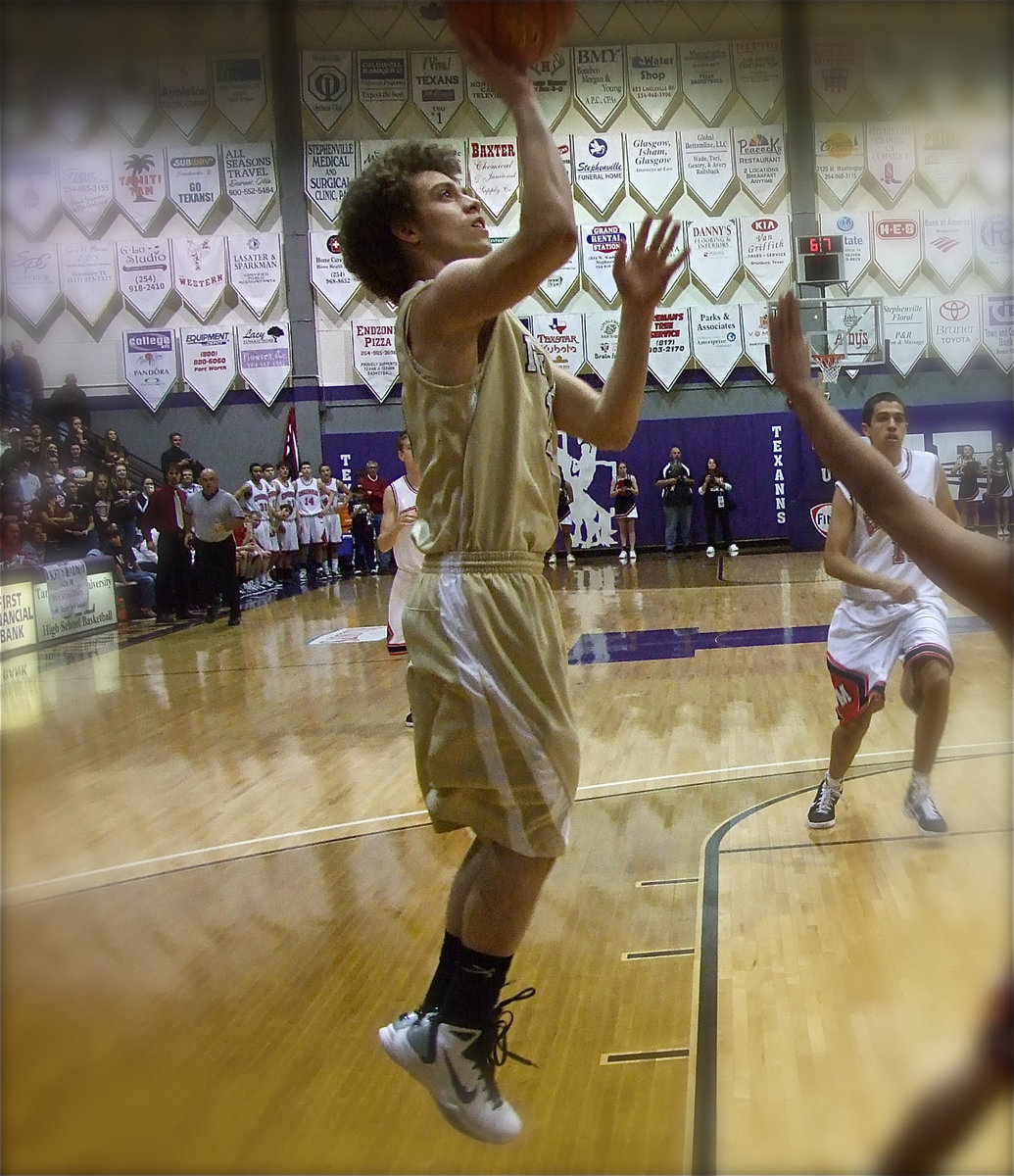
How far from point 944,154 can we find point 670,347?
605 inches

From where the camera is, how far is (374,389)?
646 inches

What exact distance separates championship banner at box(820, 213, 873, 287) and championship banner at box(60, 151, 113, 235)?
9.70 metres

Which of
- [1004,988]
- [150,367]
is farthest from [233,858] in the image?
[150,367]

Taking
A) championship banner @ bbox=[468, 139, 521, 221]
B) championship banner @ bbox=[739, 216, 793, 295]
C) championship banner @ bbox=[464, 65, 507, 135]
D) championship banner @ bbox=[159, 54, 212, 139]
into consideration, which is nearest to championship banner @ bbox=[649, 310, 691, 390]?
championship banner @ bbox=[739, 216, 793, 295]

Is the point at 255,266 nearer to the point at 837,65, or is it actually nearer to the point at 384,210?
the point at 384,210

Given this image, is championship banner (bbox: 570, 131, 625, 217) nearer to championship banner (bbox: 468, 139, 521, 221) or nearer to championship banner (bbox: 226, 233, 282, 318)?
championship banner (bbox: 468, 139, 521, 221)

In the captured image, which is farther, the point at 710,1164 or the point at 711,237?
the point at 711,237

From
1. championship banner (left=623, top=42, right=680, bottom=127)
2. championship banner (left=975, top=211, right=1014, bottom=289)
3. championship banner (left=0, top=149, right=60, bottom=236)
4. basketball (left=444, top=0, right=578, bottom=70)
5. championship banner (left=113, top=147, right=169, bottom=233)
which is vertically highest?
championship banner (left=623, top=42, right=680, bottom=127)

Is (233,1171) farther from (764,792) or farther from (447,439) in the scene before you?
(764,792)

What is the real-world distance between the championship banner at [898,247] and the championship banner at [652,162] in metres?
1.58

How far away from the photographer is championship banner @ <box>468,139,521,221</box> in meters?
6.74

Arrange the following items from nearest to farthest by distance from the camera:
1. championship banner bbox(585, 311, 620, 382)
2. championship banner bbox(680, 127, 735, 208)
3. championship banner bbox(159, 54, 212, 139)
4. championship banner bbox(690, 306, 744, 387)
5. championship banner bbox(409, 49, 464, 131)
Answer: championship banner bbox(159, 54, 212, 139) → championship banner bbox(409, 49, 464, 131) → championship banner bbox(680, 127, 735, 208) → championship banner bbox(585, 311, 620, 382) → championship banner bbox(690, 306, 744, 387)

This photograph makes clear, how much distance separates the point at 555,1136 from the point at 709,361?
1477 cm

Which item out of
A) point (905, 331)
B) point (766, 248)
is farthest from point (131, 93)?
point (766, 248)
